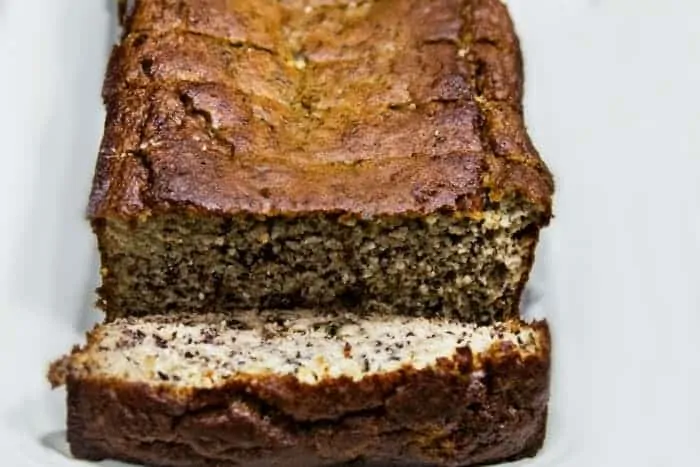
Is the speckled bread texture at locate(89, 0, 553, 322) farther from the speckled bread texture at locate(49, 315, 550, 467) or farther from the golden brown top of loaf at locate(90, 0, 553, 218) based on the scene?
the speckled bread texture at locate(49, 315, 550, 467)

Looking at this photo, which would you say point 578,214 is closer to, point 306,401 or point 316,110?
point 316,110


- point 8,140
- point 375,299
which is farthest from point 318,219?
point 8,140

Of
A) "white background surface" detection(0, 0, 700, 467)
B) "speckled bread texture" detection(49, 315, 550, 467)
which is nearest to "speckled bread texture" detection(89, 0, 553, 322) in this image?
"speckled bread texture" detection(49, 315, 550, 467)

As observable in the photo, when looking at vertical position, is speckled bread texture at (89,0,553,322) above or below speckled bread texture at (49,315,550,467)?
above

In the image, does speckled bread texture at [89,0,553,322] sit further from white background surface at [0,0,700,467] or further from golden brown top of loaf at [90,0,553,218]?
white background surface at [0,0,700,467]

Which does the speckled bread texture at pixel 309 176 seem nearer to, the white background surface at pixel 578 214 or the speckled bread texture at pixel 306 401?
the speckled bread texture at pixel 306 401

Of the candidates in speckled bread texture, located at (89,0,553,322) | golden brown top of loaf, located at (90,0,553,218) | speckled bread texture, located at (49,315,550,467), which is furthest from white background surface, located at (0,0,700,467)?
golden brown top of loaf, located at (90,0,553,218)

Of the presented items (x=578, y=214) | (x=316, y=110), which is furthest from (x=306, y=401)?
(x=578, y=214)

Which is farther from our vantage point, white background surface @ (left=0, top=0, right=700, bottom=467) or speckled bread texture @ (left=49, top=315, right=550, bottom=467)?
white background surface @ (left=0, top=0, right=700, bottom=467)
